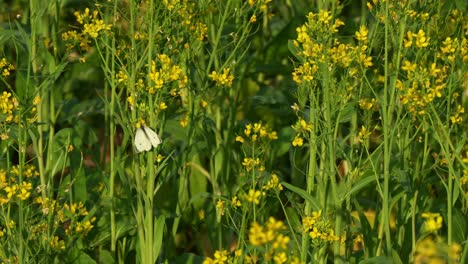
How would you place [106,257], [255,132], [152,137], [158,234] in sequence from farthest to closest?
[106,257], [255,132], [158,234], [152,137]

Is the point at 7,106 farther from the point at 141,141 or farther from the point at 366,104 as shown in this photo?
the point at 366,104

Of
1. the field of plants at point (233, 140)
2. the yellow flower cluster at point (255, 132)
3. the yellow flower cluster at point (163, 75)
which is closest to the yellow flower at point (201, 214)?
the field of plants at point (233, 140)

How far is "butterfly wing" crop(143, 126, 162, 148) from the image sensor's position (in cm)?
345

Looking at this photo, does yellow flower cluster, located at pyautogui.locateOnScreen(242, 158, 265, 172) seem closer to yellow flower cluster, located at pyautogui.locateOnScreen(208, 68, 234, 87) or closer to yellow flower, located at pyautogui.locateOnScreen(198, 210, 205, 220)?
yellow flower cluster, located at pyautogui.locateOnScreen(208, 68, 234, 87)

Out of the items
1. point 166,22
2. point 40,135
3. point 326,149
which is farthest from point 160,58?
point 40,135

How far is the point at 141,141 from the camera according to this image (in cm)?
343

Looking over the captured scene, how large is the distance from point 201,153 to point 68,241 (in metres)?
0.90

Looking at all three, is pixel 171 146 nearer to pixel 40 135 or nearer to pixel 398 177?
pixel 40 135

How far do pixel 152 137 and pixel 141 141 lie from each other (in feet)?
0.19

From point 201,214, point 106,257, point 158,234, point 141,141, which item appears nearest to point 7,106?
point 141,141

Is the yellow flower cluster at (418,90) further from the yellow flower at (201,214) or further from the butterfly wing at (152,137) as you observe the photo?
the yellow flower at (201,214)

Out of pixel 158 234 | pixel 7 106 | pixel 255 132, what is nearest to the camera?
pixel 7 106

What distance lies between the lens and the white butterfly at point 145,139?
3416 millimetres

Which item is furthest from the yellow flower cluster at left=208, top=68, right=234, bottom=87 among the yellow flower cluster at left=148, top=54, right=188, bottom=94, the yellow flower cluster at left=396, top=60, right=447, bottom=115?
the yellow flower cluster at left=396, top=60, right=447, bottom=115
